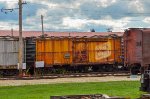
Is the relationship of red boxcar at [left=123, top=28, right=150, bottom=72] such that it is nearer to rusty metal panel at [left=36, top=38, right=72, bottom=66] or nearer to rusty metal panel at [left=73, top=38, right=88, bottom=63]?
rusty metal panel at [left=36, top=38, right=72, bottom=66]

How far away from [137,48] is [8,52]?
30.1 metres

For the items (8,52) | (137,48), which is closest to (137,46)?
(137,48)

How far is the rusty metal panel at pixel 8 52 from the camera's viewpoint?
41375 millimetres

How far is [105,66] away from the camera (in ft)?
150

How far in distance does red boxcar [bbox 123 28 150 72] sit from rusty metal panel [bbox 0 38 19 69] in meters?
27.8

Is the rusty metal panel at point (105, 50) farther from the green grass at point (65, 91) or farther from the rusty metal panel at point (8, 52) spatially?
the green grass at point (65, 91)

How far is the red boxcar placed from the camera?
1203cm

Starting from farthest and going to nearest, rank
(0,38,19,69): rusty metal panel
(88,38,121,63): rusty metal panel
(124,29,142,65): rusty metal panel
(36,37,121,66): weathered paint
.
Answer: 1. (88,38,121,63): rusty metal panel
2. (36,37,121,66): weathered paint
3. (0,38,19,69): rusty metal panel
4. (124,29,142,65): rusty metal panel

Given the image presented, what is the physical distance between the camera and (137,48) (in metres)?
12.7

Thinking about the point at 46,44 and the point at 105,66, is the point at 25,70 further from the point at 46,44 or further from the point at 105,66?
the point at 105,66

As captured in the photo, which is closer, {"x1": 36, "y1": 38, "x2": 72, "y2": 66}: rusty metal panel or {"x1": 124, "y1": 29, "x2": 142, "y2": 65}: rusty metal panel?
{"x1": 124, "y1": 29, "x2": 142, "y2": 65}: rusty metal panel

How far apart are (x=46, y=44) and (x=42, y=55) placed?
114 cm

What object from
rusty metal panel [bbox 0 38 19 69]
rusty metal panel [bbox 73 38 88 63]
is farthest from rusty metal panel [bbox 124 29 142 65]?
rusty metal panel [bbox 73 38 88 63]

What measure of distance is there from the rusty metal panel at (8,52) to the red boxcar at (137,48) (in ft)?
91.3
